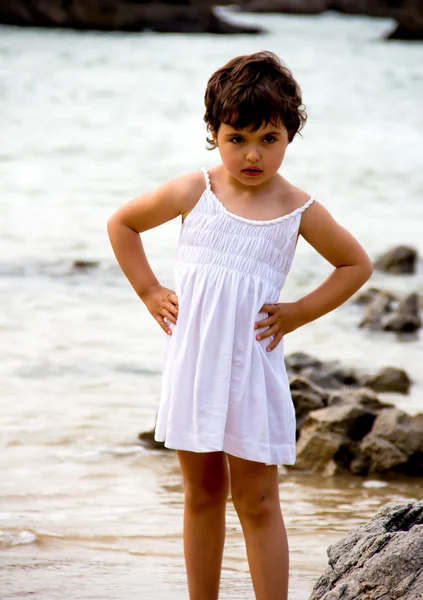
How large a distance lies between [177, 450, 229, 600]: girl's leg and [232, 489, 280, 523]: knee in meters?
0.08

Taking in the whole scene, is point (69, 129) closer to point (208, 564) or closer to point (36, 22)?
point (208, 564)

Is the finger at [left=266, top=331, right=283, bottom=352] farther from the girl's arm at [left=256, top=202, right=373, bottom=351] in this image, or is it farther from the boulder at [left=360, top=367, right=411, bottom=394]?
the boulder at [left=360, top=367, right=411, bottom=394]

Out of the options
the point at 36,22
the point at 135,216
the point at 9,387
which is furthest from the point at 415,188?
the point at 36,22

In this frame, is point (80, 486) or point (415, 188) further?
point (415, 188)

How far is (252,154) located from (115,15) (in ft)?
179

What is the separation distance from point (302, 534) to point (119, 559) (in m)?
0.68

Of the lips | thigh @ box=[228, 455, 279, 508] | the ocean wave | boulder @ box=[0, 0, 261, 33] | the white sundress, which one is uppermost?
boulder @ box=[0, 0, 261, 33]

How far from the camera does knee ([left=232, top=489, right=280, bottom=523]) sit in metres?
2.60

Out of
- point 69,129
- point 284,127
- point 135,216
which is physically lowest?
point 69,129

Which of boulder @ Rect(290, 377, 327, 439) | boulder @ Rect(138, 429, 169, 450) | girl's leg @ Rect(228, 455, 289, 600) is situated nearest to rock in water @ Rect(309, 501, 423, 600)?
girl's leg @ Rect(228, 455, 289, 600)

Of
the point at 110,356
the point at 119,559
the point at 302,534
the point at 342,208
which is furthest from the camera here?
the point at 342,208

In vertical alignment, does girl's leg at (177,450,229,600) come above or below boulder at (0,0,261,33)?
below

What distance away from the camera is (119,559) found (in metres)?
3.39

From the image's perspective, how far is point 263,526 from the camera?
2.61 meters
